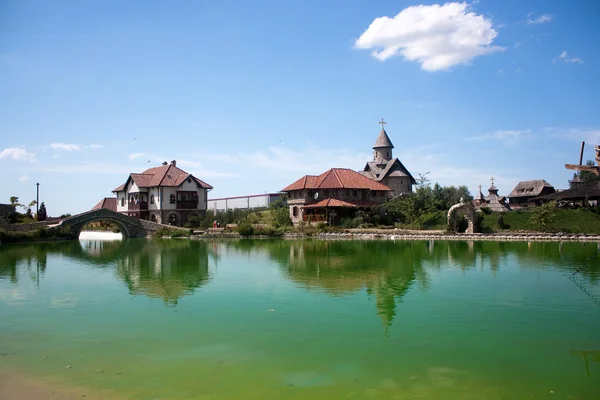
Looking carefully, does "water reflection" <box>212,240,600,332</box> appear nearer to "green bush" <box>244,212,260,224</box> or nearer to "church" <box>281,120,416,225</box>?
"church" <box>281,120,416,225</box>

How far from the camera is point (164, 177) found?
2101 inches

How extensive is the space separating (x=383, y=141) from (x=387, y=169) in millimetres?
4967

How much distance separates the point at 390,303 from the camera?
1467cm

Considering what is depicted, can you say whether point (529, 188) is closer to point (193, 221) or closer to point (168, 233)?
point (193, 221)

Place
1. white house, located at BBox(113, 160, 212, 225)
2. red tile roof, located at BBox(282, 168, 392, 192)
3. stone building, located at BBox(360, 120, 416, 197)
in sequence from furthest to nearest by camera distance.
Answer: stone building, located at BBox(360, 120, 416, 197) < white house, located at BBox(113, 160, 212, 225) < red tile roof, located at BBox(282, 168, 392, 192)

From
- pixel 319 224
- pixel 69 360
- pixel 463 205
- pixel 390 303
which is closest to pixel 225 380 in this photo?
pixel 69 360

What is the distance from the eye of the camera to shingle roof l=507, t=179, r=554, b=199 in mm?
64375

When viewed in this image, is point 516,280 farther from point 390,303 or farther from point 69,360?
point 69,360

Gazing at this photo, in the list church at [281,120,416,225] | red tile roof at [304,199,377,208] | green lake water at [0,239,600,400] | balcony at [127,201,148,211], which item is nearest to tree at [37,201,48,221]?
balcony at [127,201,148,211]

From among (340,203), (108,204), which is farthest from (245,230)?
(108,204)

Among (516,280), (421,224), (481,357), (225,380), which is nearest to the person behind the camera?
(225,380)

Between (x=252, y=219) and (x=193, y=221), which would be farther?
(x=193, y=221)

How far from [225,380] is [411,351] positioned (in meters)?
3.79

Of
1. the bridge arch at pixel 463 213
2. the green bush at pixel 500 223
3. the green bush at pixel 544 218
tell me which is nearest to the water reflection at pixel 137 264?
the bridge arch at pixel 463 213
